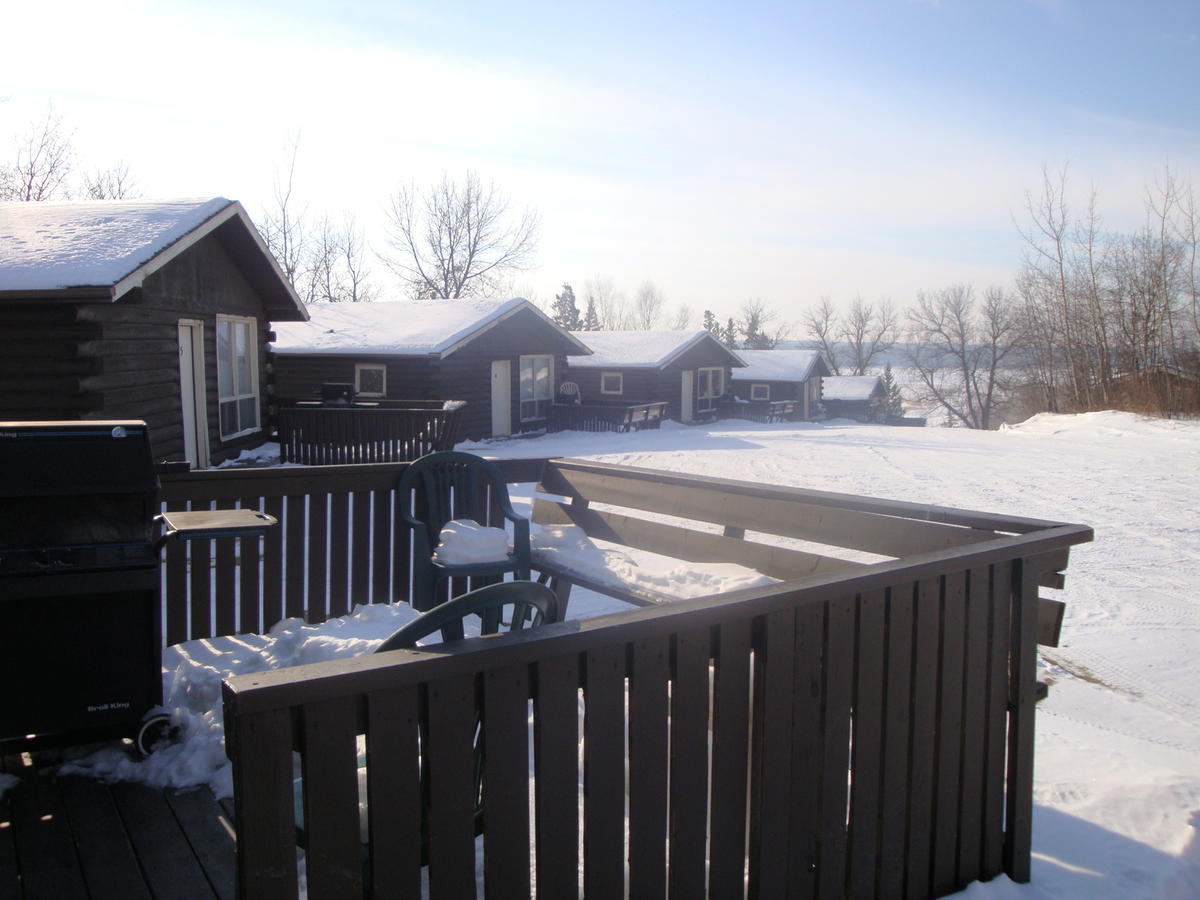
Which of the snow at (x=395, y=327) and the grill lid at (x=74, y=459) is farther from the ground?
the snow at (x=395, y=327)

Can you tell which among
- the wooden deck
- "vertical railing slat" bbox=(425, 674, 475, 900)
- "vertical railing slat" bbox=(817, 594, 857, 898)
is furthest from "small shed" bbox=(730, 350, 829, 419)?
"vertical railing slat" bbox=(425, 674, 475, 900)

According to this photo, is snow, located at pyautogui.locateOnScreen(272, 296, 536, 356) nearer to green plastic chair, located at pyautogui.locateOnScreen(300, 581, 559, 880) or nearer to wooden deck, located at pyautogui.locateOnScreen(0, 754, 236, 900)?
wooden deck, located at pyautogui.locateOnScreen(0, 754, 236, 900)

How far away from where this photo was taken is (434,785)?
1.83 m

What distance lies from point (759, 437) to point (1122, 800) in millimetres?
19725

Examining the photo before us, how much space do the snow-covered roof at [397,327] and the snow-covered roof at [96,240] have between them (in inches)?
341

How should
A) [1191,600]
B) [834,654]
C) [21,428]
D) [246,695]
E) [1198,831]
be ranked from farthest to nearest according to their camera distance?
[1191,600] < [1198,831] < [21,428] < [834,654] < [246,695]

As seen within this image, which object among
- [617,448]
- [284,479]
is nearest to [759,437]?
[617,448]

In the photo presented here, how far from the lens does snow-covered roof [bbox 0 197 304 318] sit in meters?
8.70

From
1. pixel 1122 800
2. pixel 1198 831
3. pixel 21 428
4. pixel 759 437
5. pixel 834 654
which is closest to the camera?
pixel 834 654

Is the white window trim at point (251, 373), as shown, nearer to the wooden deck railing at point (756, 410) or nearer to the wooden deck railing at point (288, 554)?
the wooden deck railing at point (288, 554)

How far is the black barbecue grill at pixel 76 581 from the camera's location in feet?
9.41

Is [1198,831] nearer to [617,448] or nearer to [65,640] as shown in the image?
[65,640]

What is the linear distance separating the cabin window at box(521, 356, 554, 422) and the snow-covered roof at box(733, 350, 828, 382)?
19.3m

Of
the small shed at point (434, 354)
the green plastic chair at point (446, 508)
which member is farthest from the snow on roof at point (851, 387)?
the green plastic chair at point (446, 508)
